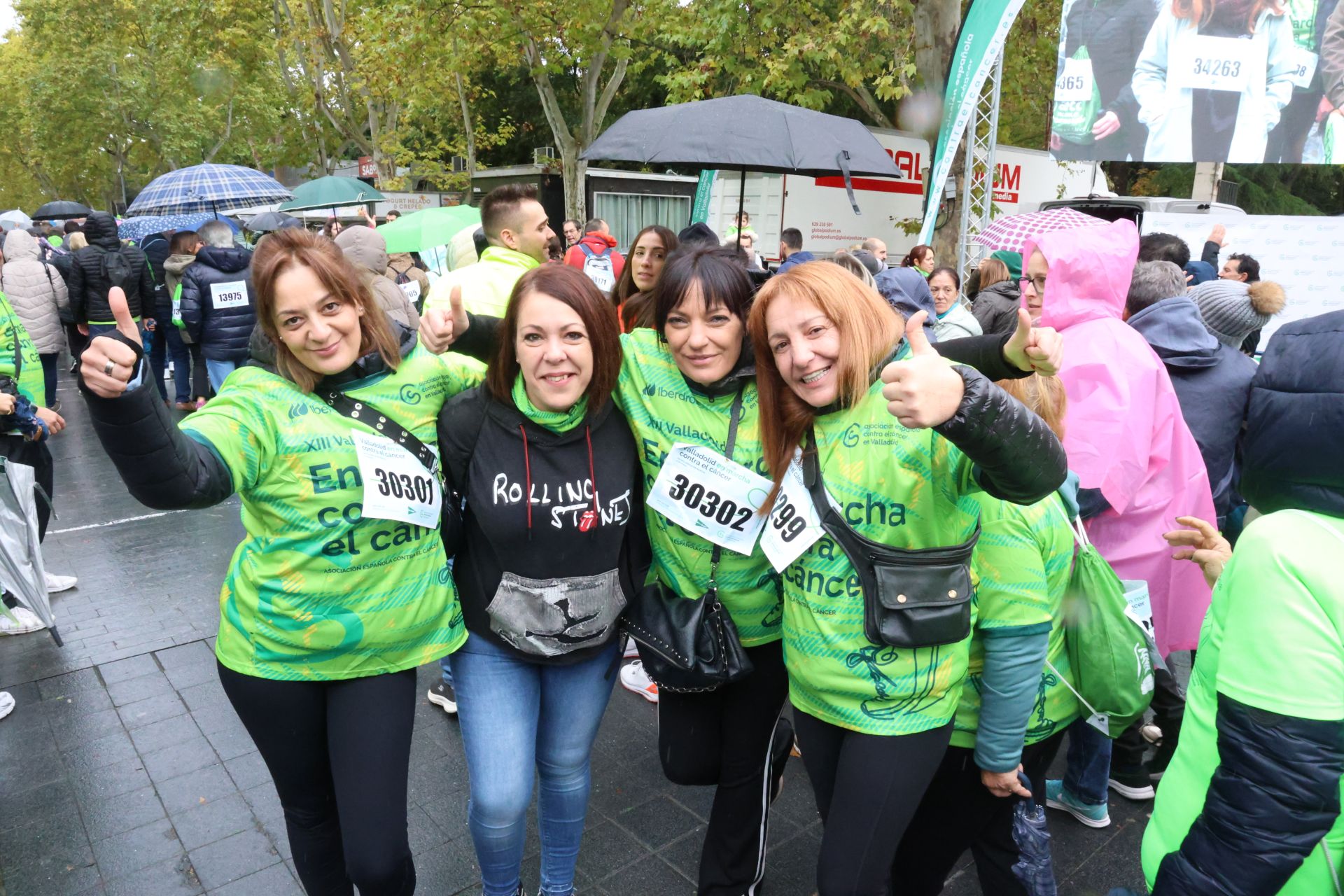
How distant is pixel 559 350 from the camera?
2.18 metres

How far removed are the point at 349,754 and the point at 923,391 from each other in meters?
1.60

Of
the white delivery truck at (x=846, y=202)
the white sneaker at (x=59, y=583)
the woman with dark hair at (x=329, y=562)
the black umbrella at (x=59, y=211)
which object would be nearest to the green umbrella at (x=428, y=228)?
the white sneaker at (x=59, y=583)

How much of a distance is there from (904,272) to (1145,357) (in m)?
2.05

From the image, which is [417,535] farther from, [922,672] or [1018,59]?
[1018,59]

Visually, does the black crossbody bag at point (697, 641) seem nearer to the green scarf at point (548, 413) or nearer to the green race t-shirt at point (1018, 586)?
the green scarf at point (548, 413)

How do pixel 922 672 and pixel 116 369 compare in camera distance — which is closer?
pixel 116 369

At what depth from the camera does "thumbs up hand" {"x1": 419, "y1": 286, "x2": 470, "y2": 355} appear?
7.44 feet

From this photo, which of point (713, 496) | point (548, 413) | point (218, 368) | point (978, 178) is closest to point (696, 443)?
point (713, 496)

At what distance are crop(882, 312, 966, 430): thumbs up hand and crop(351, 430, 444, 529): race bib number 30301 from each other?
118 centimetres

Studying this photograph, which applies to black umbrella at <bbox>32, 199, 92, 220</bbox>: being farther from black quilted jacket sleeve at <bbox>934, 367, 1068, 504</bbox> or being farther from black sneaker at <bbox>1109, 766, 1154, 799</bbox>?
black quilted jacket sleeve at <bbox>934, 367, 1068, 504</bbox>

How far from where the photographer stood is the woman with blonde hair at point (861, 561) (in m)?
1.85

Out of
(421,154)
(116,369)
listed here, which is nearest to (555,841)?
(116,369)

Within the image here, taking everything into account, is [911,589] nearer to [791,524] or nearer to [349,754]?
[791,524]

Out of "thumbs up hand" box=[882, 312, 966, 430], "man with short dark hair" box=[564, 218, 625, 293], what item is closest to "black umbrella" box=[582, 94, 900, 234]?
"man with short dark hair" box=[564, 218, 625, 293]
